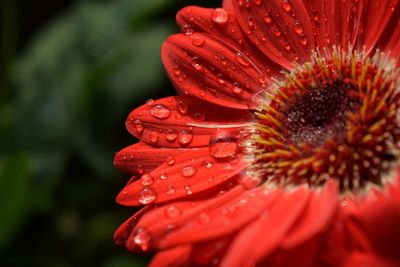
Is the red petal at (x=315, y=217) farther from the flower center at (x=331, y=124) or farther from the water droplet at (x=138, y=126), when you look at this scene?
the water droplet at (x=138, y=126)

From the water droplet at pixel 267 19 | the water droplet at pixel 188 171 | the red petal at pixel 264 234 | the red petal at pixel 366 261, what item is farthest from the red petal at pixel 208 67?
the red petal at pixel 366 261

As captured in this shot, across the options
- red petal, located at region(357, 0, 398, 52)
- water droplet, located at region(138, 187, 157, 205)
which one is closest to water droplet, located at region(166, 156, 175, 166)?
water droplet, located at region(138, 187, 157, 205)

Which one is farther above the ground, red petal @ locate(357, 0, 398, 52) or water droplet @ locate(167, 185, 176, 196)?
red petal @ locate(357, 0, 398, 52)

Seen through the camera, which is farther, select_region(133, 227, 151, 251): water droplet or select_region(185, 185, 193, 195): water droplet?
select_region(185, 185, 193, 195): water droplet

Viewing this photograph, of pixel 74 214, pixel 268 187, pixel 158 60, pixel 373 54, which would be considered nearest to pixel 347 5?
pixel 373 54

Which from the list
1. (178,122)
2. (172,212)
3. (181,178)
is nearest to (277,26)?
(178,122)

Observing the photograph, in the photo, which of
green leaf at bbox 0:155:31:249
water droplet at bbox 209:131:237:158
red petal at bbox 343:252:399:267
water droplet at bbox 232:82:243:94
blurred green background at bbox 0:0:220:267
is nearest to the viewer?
red petal at bbox 343:252:399:267

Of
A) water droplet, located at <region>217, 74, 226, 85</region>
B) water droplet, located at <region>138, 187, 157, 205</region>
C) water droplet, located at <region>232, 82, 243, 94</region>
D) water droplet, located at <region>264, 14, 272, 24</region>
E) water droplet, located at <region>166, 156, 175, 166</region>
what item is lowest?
water droplet, located at <region>138, 187, 157, 205</region>

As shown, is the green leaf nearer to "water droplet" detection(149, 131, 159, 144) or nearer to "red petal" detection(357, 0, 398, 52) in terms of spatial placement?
"water droplet" detection(149, 131, 159, 144)
